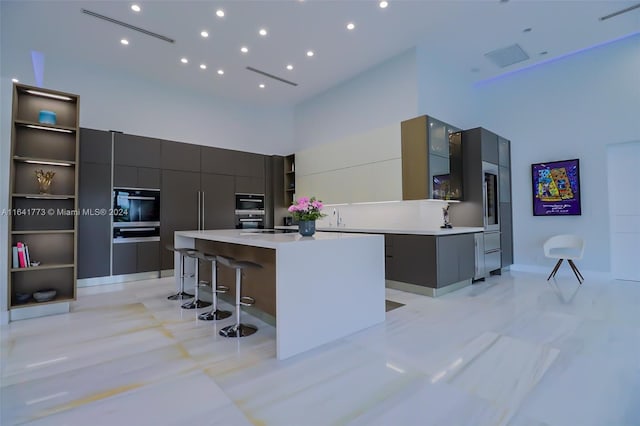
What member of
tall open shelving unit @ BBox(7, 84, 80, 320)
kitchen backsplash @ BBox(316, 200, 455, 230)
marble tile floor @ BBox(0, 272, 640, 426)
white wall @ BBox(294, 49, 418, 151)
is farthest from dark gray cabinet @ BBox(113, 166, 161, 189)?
Answer: white wall @ BBox(294, 49, 418, 151)

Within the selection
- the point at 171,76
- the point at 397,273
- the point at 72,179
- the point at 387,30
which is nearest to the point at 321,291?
the point at 397,273

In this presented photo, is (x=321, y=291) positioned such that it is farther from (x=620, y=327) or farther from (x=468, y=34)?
(x=468, y=34)

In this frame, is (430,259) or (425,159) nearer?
(430,259)

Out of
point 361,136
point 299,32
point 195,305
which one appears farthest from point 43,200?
point 361,136

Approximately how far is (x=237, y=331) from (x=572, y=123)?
20.6 ft

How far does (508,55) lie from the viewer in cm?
511

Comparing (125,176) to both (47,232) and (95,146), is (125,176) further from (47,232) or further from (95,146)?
(47,232)

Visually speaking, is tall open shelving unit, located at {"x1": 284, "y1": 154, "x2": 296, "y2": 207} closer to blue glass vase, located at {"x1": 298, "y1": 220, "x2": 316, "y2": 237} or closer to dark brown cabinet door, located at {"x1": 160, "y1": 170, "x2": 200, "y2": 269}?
dark brown cabinet door, located at {"x1": 160, "y1": 170, "x2": 200, "y2": 269}

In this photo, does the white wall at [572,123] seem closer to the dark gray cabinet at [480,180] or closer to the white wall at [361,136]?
the dark gray cabinet at [480,180]

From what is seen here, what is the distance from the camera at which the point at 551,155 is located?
17.7ft

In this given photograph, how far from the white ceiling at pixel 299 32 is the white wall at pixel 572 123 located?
1.15 ft

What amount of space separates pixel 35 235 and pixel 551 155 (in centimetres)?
776

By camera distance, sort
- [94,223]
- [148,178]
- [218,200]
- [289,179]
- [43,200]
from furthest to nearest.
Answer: [289,179]
[218,200]
[148,178]
[94,223]
[43,200]

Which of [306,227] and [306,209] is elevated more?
[306,209]
